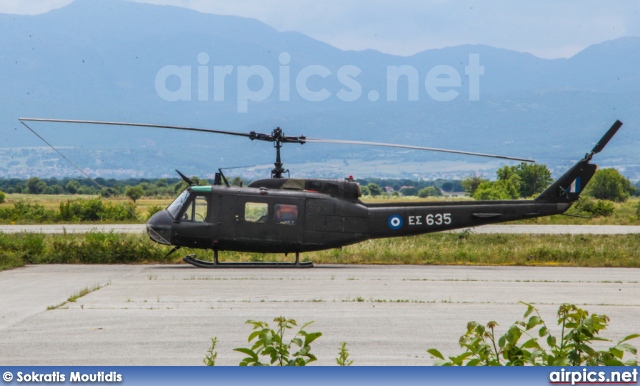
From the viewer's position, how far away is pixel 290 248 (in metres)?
20.6

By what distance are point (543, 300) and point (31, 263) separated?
13.2 m

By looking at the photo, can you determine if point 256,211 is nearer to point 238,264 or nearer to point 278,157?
point 278,157

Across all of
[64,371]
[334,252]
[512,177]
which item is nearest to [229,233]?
[334,252]

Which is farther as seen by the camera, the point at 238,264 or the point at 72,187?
the point at 72,187

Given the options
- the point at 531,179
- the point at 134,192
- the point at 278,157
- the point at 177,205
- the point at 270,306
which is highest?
the point at 531,179

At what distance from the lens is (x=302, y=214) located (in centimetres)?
2042

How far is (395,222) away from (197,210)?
183 inches

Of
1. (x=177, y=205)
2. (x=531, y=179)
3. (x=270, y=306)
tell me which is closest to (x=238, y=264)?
(x=177, y=205)

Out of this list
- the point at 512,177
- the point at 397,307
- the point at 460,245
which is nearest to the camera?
the point at 397,307

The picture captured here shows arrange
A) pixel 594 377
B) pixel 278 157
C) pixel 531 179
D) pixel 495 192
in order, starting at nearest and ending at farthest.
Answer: pixel 594 377 → pixel 278 157 → pixel 495 192 → pixel 531 179

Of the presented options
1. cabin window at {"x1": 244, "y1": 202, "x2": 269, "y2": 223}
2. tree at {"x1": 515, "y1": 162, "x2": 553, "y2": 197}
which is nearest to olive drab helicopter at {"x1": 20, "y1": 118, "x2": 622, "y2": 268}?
cabin window at {"x1": 244, "y1": 202, "x2": 269, "y2": 223}

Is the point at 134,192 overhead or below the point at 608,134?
below

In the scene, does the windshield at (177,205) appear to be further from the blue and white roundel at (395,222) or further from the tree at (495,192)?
the tree at (495,192)

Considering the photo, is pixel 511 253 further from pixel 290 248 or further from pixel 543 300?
pixel 543 300
